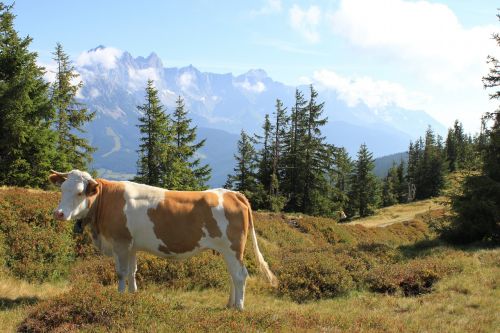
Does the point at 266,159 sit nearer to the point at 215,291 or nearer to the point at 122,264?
the point at 215,291

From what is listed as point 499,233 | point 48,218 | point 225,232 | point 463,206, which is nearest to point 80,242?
point 48,218

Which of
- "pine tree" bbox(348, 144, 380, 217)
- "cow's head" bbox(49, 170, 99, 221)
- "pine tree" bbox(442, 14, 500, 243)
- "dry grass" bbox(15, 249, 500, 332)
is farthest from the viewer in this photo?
"pine tree" bbox(348, 144, 380, 217)

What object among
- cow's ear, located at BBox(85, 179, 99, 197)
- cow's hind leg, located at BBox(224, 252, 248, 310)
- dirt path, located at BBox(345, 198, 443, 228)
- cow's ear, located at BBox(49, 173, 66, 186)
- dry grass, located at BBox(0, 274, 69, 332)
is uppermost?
cow's ear, located at BBox(49, 173, 66, 186)

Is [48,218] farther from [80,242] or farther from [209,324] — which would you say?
[209,324]

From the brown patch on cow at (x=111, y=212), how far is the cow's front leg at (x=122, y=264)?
193mm

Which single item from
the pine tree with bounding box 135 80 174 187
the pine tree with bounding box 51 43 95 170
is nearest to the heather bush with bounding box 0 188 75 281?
the pine tree with bounding box 51 43 95 170

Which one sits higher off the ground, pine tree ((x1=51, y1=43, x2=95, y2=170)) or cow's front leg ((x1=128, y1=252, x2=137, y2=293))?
pine tree ((x1=51, y1=43, x2=95, y2=170))

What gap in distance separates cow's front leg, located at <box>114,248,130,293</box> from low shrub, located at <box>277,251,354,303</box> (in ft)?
15.5

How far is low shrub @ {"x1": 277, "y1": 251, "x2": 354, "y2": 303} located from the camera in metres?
11.2

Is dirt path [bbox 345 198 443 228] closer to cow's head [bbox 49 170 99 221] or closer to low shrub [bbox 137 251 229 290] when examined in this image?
low shrub [bbox 137 251 229 290]

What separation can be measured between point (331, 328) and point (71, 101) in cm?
4024

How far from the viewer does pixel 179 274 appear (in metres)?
11.1

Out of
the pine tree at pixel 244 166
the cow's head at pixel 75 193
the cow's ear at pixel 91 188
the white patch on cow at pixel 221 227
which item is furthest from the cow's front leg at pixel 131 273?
the pine tree at pixel 244 166

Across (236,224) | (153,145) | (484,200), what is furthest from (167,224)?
(153,145)
